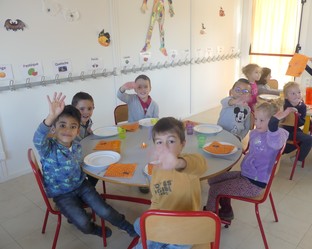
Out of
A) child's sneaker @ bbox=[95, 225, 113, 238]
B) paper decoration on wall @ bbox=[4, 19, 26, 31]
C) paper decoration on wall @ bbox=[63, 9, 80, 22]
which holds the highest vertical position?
paper decoration on wall @ bbox=[63, 9, 80, 22]

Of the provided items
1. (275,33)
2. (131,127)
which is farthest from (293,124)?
(275,33)

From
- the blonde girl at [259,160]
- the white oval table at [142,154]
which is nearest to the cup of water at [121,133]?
the white oval table at [142,154]

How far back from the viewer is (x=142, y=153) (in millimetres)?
2084

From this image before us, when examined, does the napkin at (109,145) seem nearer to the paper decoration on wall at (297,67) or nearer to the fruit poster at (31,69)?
the fruit poster at (31,69)

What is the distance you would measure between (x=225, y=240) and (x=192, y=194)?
0.98m

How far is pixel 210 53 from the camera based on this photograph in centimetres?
544

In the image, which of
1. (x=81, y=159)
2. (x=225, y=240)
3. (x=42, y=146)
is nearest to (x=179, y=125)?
(x=81, y=159)

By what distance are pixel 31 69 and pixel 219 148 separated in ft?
7.49

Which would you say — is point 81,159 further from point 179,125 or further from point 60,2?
point 60,2

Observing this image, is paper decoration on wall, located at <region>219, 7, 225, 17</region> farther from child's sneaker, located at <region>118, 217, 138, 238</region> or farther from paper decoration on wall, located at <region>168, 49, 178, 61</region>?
child's sneaker, located at <region>118, 217, 138, 238</region>

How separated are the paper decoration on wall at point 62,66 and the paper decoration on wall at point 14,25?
51 cm

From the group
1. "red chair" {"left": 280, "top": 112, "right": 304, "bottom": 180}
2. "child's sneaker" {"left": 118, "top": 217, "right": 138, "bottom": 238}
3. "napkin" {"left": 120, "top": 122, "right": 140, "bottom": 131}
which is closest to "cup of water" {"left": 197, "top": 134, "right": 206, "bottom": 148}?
"napkin" {"left": 120, "top": 122, "right": 140, "bottom": 131}

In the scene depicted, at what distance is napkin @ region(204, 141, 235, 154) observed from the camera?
1972 mm

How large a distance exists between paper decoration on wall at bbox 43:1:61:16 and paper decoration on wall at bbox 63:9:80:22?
89 millimetres
